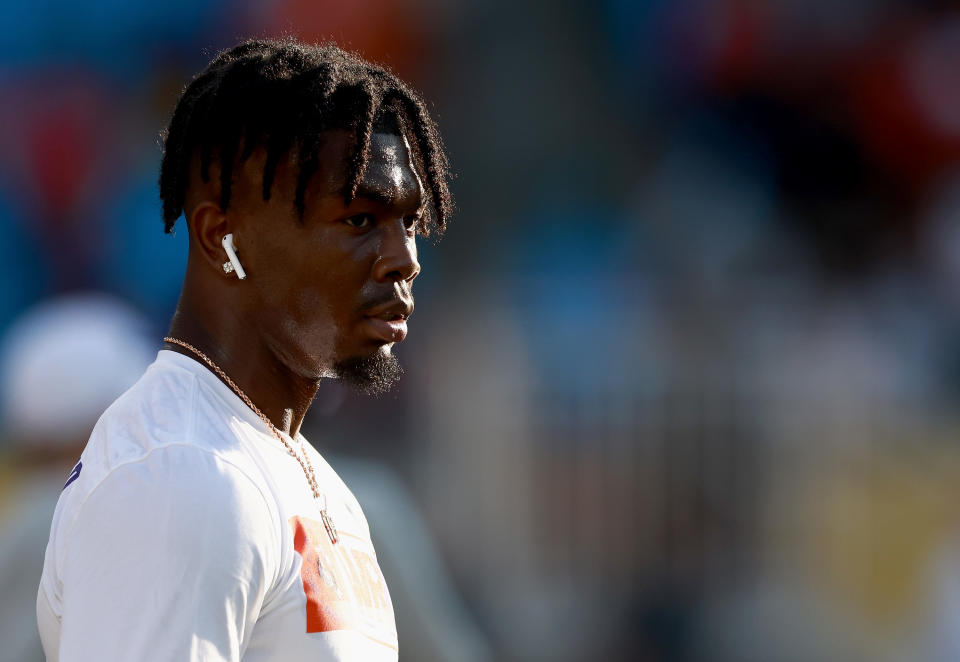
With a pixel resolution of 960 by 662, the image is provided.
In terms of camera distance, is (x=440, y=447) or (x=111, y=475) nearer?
(x=111, y=475)

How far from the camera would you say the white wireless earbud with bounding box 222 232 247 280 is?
1.97m

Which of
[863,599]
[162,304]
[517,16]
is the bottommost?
[863,599]

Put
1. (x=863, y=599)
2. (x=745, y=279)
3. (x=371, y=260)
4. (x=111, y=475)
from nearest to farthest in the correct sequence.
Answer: (x=111, y=475) → (x=371, y=260) → (x=863, y=599) → (x=745, y=279)

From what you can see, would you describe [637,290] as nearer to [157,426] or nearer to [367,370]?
[367,370]

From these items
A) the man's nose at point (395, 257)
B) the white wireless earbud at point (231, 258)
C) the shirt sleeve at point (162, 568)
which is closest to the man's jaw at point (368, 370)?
the man's nose at point (395, 257)

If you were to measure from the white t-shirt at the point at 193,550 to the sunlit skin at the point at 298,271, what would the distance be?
9cm

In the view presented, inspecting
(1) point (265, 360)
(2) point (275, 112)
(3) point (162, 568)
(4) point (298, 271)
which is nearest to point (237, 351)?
(1) point (265, 360)

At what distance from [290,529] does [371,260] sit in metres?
0.45

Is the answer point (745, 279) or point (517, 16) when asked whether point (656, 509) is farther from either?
point (517, 16)

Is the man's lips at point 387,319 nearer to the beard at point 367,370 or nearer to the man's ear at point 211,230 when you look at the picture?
the beard at point 367,370

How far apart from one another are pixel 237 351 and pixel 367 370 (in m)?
0.21

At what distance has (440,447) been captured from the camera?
277 inches

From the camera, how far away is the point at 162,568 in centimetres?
159

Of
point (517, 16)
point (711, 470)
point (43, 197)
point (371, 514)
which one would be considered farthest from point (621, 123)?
point (371, 514)
